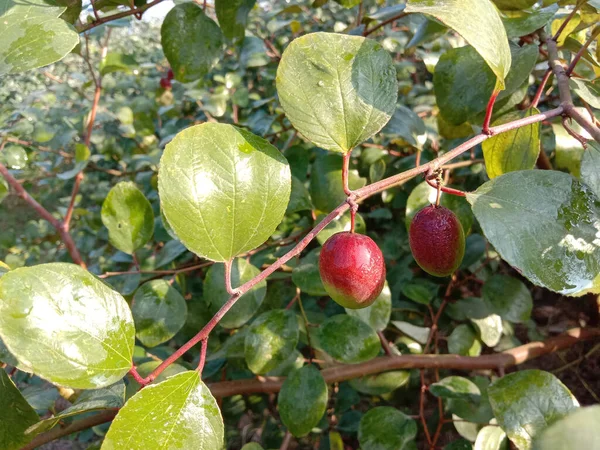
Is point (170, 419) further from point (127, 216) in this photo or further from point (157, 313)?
point (127, 216)

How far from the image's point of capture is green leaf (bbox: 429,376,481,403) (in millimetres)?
779

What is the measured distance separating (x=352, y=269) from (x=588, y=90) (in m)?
0.42

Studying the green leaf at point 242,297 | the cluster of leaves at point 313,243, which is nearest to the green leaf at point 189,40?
the cluster of leaves at point 313,243

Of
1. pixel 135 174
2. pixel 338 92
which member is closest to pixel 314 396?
pixel 338 92

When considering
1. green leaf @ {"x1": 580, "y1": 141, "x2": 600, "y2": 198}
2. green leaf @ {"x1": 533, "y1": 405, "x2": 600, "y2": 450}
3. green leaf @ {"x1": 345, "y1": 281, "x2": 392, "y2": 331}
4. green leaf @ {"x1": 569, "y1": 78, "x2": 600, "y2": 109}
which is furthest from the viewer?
green leaf @ {"x1": 345, "y1": 281, "x2": 392, "y2": 331}

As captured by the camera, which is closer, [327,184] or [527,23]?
[527,23]

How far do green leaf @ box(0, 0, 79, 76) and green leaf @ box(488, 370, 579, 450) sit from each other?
0.67 meters

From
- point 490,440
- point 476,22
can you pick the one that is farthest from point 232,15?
point 490,440

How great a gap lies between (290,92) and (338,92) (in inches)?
1.9

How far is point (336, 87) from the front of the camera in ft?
1.61

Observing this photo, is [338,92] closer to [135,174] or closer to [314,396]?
[314,396]

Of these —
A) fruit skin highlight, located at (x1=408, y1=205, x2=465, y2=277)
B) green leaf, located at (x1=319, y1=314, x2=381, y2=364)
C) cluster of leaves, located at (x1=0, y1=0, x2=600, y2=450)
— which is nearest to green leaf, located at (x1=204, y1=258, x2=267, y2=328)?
cluster of leaves, located at (x1=0, y1=0, x2=600, y2=450)

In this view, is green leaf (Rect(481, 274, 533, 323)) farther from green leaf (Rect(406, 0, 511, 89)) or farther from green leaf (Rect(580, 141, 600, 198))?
green leaf (Rect(406, 0, 511, 89))

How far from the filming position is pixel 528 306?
99cm
